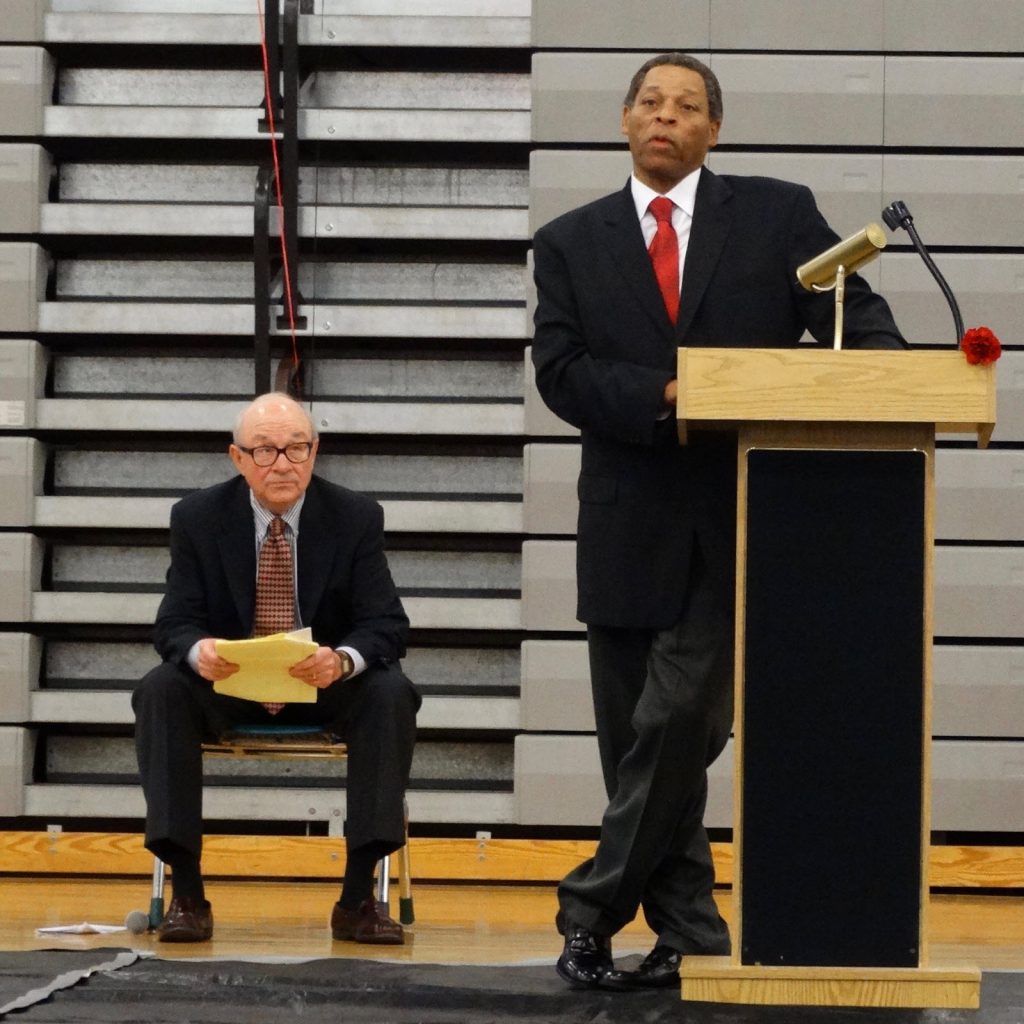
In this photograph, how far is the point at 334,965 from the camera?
98.3 inches

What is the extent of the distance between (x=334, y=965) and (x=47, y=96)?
9.45 feet

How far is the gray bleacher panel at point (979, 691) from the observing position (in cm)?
427

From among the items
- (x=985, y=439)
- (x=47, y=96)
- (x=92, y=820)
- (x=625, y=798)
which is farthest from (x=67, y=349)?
(x=985, y=439)

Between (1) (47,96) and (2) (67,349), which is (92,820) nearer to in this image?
(2) (67,349)

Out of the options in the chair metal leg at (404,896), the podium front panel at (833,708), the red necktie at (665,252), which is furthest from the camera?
the chair metal leg at (404,896)

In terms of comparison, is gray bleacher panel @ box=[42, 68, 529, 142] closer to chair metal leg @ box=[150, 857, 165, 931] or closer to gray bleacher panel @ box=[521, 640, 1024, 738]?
gray bleacher panel @ box=[521, 640, 1024, 738]

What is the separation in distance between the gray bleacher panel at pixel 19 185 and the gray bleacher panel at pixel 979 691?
2649 millimetres

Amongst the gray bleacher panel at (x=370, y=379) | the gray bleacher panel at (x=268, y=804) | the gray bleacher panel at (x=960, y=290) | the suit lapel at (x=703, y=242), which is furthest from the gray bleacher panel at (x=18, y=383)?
the suit lapel at (x=703, y=242)

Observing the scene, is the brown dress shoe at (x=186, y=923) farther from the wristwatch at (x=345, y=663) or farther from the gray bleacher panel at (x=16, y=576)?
the gray bleacher panel at (x=16, y=576)

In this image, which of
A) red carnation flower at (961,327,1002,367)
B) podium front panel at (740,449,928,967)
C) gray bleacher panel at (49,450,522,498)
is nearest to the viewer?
red carnation flower at (961,327,1002,367)

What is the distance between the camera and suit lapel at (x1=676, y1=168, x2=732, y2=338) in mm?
2453

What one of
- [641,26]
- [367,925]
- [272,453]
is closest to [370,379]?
[641,26]

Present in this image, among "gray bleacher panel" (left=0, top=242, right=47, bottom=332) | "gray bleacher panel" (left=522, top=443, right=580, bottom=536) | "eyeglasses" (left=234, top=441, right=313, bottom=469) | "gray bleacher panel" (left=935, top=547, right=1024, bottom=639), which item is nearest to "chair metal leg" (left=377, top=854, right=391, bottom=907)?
"eyeglasses" (left=234, top=441, right=313, bottom=469)

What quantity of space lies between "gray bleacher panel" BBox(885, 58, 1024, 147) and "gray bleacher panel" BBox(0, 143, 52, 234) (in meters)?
2.26
